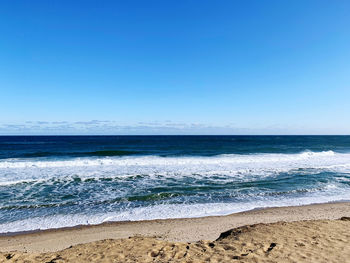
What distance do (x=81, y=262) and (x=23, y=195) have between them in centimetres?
918

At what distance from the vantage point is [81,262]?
4.91 meters

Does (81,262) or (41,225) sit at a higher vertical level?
(81,262)

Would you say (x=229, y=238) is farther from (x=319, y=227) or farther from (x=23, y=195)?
(x=23, y=195)

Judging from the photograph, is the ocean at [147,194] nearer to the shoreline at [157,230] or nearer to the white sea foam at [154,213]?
the white sea foam at [154,213]

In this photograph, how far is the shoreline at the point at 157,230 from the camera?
679cm

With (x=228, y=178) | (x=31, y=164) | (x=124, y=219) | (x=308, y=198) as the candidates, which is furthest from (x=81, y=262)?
(x=31, y=164)

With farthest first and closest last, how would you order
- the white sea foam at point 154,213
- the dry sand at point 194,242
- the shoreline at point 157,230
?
the white sea foam at point 154,213
the shoreline at point 157,230
the dry sand at point 194,242

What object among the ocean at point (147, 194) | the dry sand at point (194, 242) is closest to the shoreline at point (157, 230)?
the dry sand at point (194, 242)

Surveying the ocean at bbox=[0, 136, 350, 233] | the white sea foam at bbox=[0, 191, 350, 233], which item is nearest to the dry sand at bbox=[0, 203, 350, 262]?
the white sea foam at bbox=[0, 191, 350, 233]

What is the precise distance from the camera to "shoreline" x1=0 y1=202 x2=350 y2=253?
6.79m

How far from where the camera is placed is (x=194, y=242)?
20.5ft

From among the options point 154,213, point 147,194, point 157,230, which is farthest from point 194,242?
point 147,194

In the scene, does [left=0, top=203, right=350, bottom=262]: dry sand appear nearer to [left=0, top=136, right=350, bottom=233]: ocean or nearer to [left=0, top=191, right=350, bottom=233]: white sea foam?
[left=0, top=191, right=350, bottom=233]: white sea foam

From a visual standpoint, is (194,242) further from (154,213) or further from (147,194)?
(147,194)
